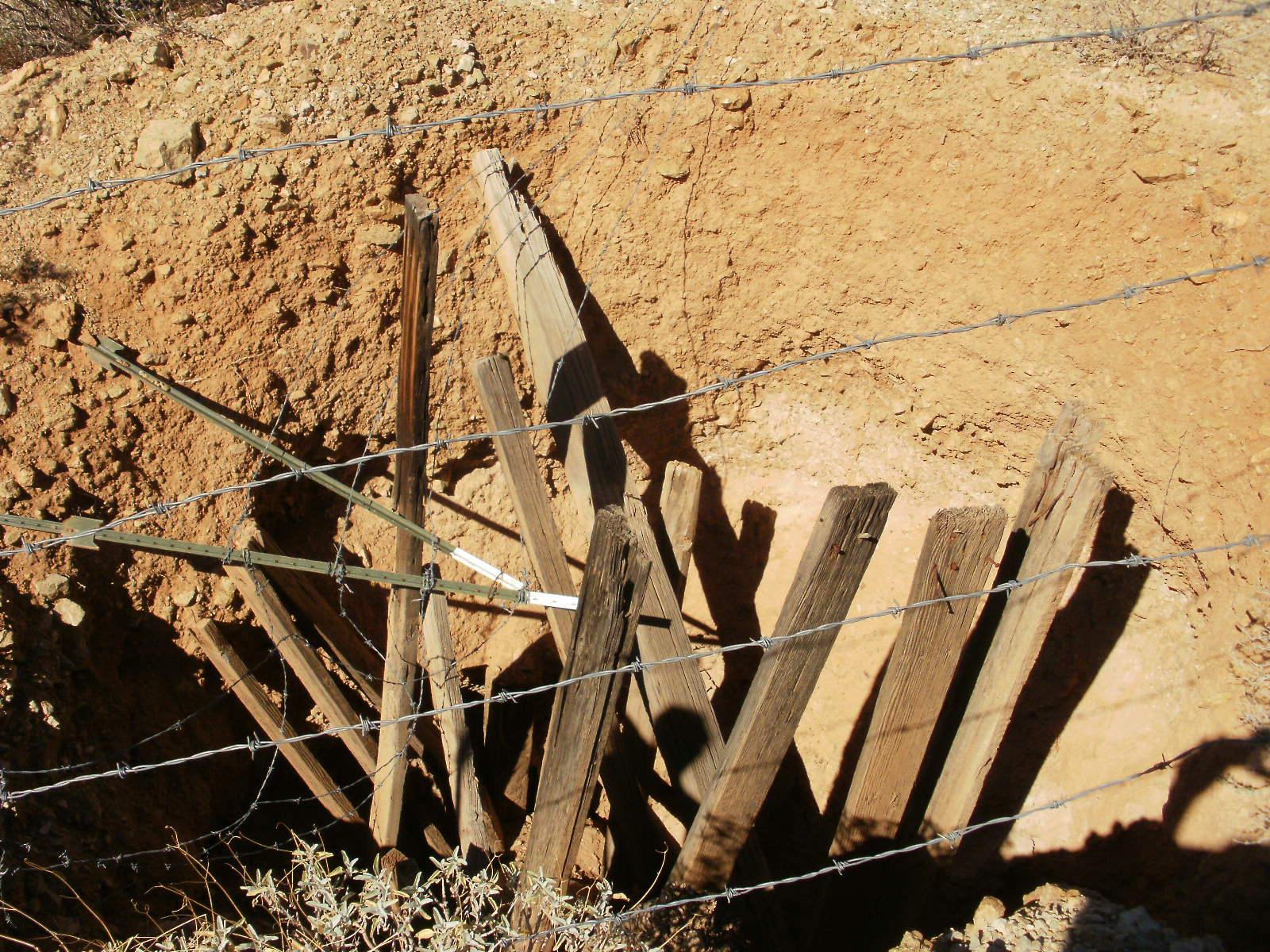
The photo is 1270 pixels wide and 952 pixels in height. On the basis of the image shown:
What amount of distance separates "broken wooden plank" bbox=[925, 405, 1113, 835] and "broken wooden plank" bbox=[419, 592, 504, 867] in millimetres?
1620

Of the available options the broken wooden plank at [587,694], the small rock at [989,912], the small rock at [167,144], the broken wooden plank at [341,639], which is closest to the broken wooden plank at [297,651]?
the broken wooden plank at [341,639]

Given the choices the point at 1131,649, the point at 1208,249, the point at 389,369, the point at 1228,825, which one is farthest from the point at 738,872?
the point at 1208,249

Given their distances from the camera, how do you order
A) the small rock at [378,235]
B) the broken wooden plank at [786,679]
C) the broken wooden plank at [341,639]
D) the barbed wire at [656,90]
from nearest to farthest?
the broken wooden plank at [786,679]
the barbed wire at [656,90]
the broken wooden plank at [341,639]
the small rock at [378,235]

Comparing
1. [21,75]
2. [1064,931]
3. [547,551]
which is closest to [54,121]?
[21,75]

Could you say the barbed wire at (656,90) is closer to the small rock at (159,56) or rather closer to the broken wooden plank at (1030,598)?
the small rock at (159,56)

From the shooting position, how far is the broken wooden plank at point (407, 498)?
8.28ft

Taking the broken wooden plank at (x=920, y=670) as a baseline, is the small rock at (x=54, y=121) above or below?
above

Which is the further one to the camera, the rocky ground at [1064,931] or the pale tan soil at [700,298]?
the pale tan soil at [700,298]

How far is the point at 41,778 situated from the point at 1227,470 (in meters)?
4.18

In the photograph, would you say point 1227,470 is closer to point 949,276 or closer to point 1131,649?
point 1131,649

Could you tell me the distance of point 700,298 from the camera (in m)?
4.52

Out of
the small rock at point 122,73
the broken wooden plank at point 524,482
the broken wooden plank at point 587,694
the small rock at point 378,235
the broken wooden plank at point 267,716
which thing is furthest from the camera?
the small rock at point 378,235

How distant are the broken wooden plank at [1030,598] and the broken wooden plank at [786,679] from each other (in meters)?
0.59

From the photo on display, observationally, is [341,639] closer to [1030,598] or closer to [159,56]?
[159,56]
